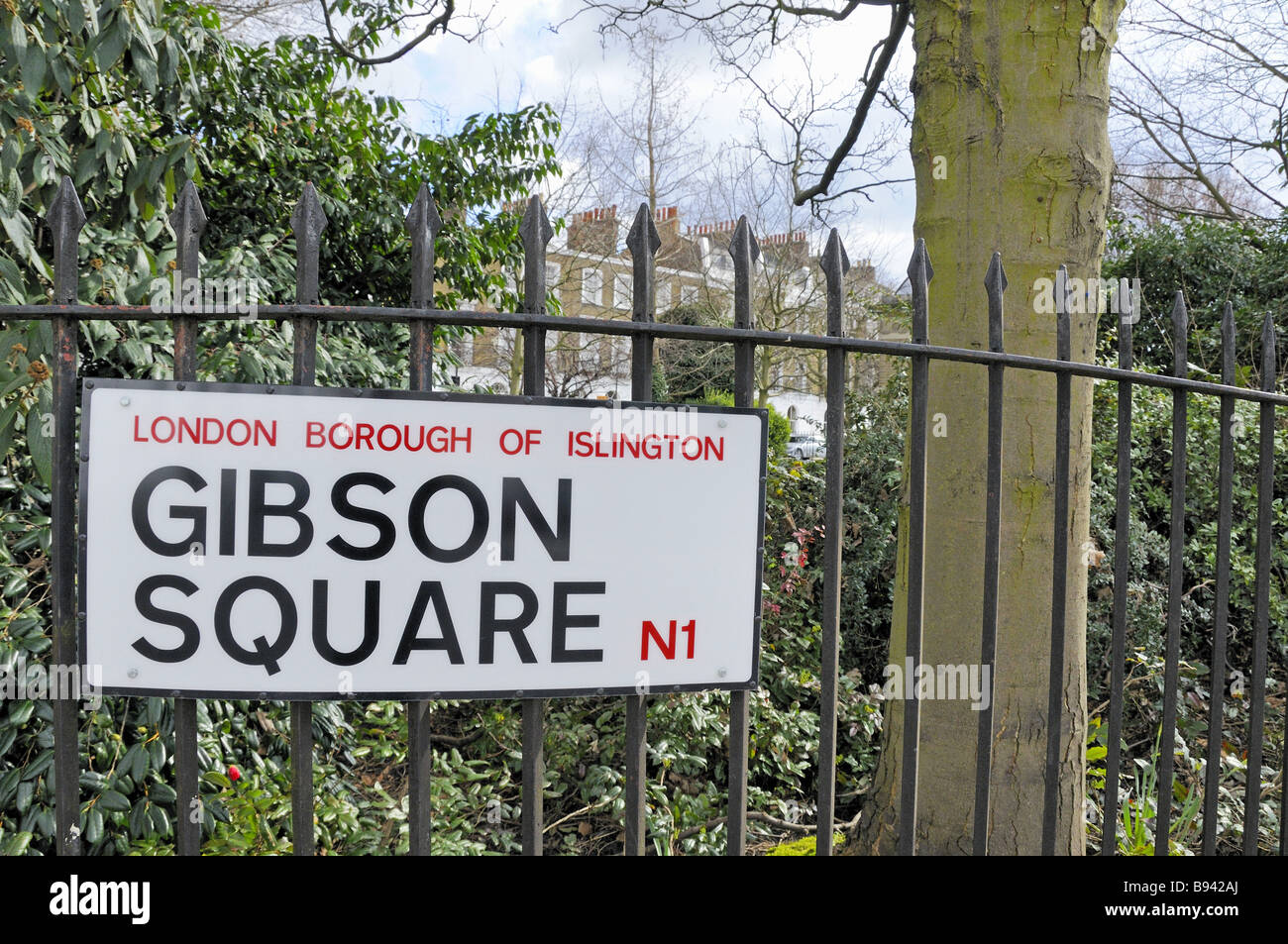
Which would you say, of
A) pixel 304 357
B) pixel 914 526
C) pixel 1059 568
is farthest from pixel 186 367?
pixel 1059 568

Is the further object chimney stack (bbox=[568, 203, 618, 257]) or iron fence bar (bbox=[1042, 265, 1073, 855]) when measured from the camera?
chimney stack (bbox=[568, 203, 618, 257])

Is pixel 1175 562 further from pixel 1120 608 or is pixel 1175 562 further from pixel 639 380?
pixel 639 380

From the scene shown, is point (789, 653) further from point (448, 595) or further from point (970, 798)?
point (448, 595)

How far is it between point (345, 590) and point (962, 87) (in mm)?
2372

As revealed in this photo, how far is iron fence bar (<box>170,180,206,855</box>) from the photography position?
5.40 ft

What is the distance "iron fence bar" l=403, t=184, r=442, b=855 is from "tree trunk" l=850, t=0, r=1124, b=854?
5.36 ft

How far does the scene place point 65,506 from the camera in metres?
1.73

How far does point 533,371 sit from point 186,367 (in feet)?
2.18

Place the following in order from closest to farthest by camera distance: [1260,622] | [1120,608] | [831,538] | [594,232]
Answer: [831,538] < [1120,608] < [1260,622] < [594,232]

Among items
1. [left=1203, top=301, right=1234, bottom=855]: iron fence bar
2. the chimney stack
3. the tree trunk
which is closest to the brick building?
the chimney stack

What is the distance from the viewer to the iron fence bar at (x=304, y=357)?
1.65 meters

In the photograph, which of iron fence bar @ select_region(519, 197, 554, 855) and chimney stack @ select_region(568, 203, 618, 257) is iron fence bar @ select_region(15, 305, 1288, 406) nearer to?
iron fence bar @ select_region(519, 197, 554, 855)
